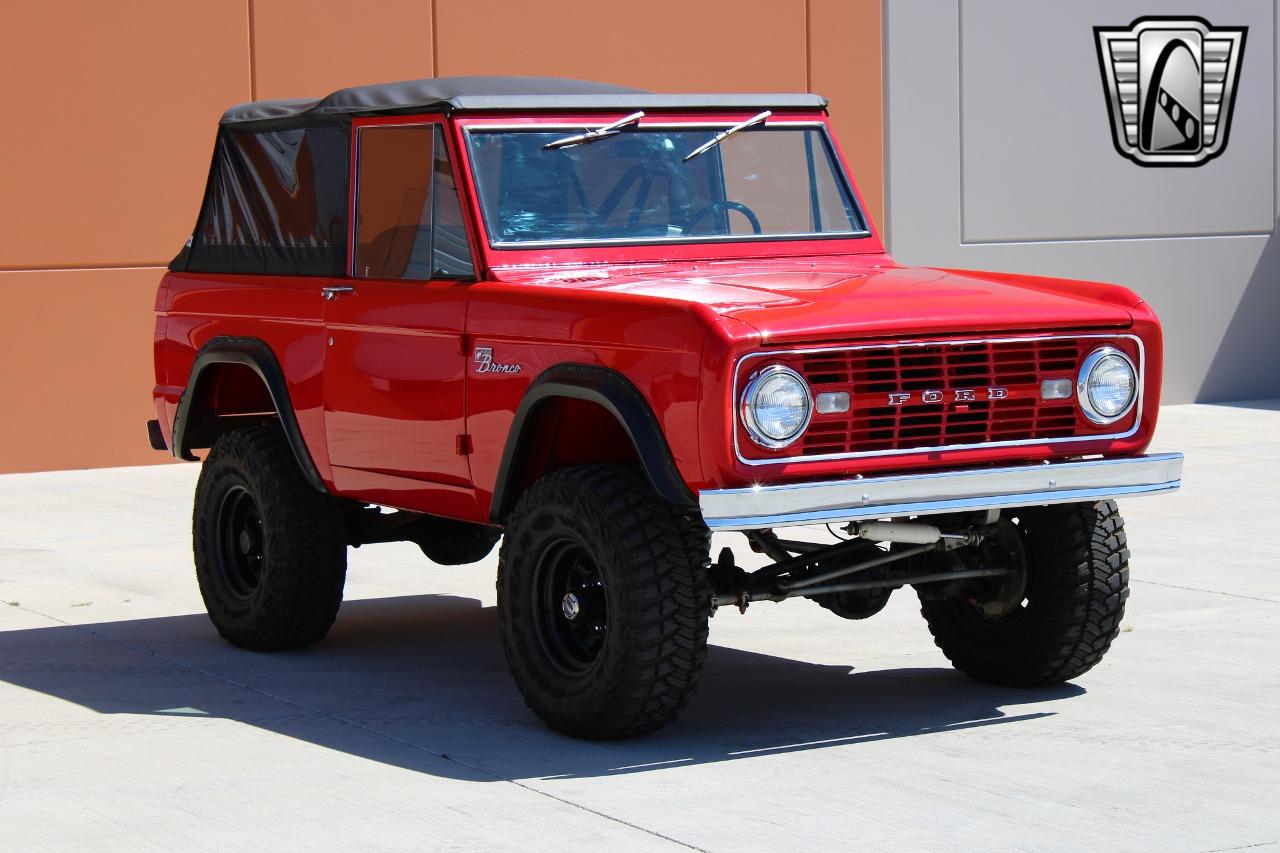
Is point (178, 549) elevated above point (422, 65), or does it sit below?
below

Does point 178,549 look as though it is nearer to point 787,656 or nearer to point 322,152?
point 322,152

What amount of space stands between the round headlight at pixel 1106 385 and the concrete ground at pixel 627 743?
100cm

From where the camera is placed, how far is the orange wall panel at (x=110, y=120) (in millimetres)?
13953

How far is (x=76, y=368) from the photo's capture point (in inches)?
558

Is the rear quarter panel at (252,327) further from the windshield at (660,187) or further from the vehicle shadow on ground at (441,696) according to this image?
the windshield at (660,187)

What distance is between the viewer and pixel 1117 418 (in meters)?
6.59

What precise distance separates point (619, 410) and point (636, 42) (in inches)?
409

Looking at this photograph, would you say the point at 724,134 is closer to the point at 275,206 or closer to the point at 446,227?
the point at 446,227

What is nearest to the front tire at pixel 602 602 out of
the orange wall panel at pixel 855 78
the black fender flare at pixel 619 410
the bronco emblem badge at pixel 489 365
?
the black fender flare at pixel 619 410

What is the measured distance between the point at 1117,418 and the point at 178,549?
5.86 meters

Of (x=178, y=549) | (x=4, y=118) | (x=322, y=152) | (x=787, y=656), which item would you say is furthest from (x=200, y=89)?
(x=787, y=656)

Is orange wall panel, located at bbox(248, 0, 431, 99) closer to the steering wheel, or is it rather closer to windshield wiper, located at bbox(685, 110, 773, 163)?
windshield wiper, located at bbox(685, 110, 773, 163)

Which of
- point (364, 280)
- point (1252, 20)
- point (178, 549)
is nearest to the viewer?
point (364, 280)

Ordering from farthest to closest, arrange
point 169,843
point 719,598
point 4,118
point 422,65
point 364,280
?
point 422,65, point 4,118, point 364,280, point 719,598, point 169,843
